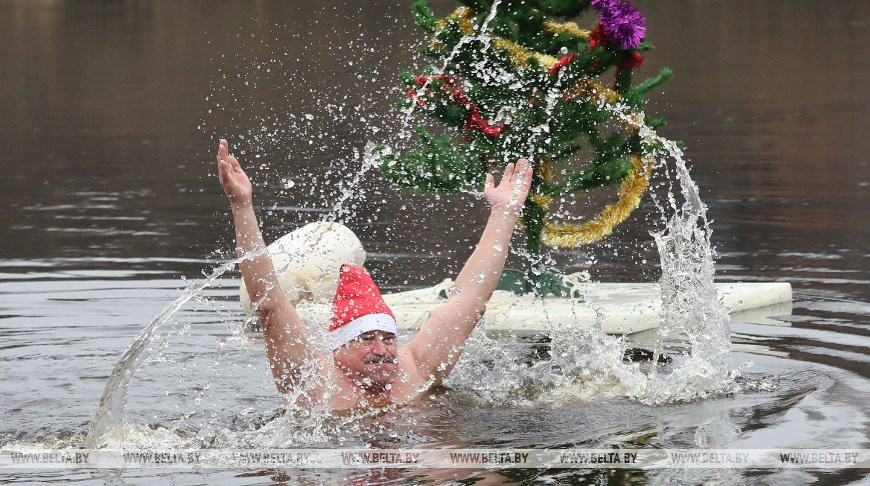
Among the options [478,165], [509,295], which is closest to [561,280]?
[509,295]

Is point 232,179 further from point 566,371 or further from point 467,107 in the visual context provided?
point 467,107

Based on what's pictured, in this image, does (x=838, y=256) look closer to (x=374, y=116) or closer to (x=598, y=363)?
(x=598, y=363)

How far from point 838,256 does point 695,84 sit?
15.2m

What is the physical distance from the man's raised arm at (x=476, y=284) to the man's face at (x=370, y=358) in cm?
28

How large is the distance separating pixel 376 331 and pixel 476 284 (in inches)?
21.4

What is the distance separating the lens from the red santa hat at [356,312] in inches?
265

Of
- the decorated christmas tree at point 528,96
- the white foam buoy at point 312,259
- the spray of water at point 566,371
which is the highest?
the decorated christmas tree at point 528,96

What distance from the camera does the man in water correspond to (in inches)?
262

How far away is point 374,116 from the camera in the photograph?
24.3 metres

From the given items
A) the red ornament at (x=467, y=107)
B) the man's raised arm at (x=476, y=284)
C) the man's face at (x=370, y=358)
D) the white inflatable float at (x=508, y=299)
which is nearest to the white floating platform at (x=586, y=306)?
the white inflatable float at (x=508, y=299)

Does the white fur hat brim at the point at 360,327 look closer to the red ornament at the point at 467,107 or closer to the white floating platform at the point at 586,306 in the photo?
the white floating platform at the point at 586,306

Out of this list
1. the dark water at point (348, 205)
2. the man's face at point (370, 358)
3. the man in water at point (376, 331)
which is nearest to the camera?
the man in water at point (376, 331)

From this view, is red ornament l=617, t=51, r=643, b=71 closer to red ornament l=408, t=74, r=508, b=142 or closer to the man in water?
red ornament l=408, t=74, r=508, b=142

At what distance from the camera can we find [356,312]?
6750 mm
